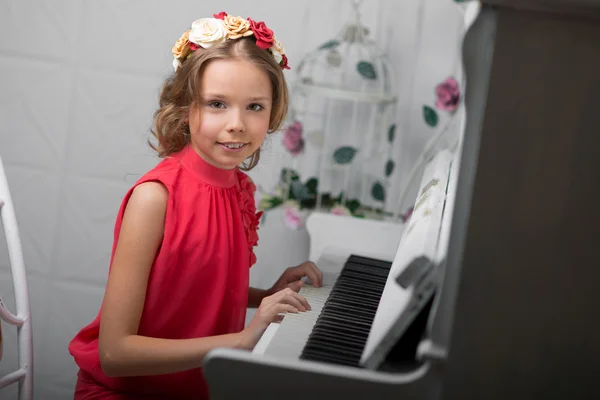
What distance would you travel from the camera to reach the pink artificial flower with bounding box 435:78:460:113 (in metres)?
2.00

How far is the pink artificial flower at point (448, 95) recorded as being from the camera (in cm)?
200

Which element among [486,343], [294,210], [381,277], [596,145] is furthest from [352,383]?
[294,210]

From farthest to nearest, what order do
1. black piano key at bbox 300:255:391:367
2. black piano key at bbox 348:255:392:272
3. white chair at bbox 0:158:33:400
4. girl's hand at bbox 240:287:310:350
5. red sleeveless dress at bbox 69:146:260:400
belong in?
1. black piano key at bbox 348:255:392:272
2. white chair at bbox 0:158:33:400
3. red sleeveless dress at bbox 69:146:260:400
4. girl's hand at bbox 240:287:310:350
5. black piano key at bbox 300:255:391:367

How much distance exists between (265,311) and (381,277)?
14.6 inches

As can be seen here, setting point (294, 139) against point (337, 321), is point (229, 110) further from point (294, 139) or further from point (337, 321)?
point (294, 139)

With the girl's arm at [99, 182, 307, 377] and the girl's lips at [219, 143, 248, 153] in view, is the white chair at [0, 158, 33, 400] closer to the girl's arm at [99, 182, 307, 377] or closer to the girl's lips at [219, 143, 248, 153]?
the girl's arm at [99, 182, 307, 377]

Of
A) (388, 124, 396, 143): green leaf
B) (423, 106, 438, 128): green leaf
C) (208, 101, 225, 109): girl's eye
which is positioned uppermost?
(423, 106, 438, 128): green leaf

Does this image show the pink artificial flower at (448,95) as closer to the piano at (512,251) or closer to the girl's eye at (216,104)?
the girl's eye at (216,104)

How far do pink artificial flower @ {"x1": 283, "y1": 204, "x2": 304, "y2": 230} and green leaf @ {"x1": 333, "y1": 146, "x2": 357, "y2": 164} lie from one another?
0.61 ft

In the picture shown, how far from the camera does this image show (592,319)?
2.62ft

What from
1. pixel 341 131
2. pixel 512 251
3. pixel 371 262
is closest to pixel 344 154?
pixel 341 131

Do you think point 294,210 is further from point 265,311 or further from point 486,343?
point 486,343

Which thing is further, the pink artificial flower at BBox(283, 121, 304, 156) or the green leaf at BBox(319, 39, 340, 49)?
the pink artificial flower at BBox(283, 121, 304, 156)

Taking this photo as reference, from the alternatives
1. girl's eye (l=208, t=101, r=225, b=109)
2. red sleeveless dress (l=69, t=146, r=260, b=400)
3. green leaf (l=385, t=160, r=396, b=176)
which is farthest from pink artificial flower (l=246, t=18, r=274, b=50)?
green leaf (l=385, t=160, r=396, b=176)
